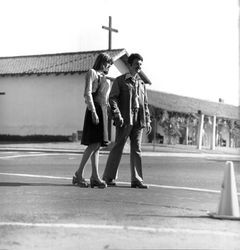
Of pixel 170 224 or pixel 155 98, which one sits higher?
pixel 155 98

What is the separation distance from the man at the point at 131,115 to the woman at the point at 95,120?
0.66 feet

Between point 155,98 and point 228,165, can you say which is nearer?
point 228,165

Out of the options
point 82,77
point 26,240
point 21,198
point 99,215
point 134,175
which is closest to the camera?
point 26,240

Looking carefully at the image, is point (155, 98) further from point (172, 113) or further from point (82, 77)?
point (82, 77)

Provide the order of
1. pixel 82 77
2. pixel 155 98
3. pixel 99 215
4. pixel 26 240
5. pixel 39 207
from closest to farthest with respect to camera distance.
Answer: pixel 26 240, pixel 99 215, pixel 39 207, pixel 82 77, pixel 155 98

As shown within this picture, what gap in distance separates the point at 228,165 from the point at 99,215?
142 centimetres

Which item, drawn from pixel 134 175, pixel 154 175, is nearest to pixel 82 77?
pixel 154 175

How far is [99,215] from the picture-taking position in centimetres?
573

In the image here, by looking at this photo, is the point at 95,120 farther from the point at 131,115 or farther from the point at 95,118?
the point at 131,115

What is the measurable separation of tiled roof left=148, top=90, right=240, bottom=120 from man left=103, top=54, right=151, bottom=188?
2966 cm

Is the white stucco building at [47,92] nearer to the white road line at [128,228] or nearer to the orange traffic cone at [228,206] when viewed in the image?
the orange traffic cone at [228,206]

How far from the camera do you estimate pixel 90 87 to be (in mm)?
8227

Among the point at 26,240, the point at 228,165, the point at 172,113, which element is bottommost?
the point at 26,240

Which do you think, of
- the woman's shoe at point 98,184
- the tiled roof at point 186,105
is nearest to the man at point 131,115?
the woman's shoe at point 98,184
